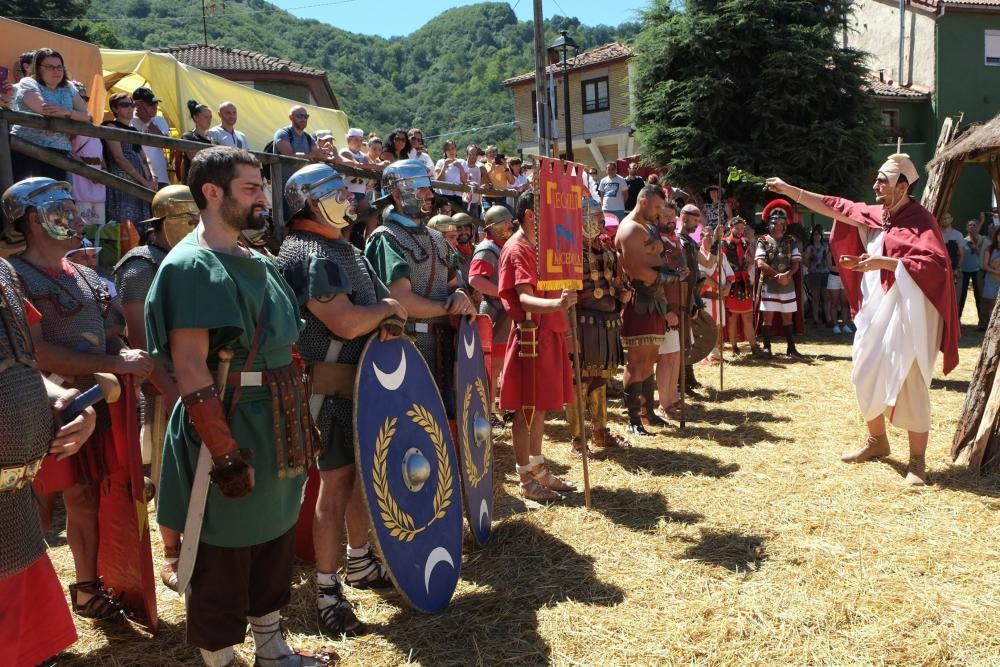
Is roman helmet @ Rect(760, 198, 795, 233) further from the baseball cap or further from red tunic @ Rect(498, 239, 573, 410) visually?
the baseball cap

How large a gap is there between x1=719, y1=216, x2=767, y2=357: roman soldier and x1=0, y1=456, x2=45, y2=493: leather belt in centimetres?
899

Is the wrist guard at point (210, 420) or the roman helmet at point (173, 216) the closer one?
the wrist guard at point (210, 420)

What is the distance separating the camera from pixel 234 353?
2.31 m

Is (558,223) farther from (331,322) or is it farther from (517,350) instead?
(331,322)

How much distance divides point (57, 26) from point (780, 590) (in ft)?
108

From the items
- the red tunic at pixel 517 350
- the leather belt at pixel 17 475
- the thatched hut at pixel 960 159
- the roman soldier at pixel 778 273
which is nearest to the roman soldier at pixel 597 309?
the red tunic at pixel 517 350

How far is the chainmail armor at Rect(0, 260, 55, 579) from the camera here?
1884 millimetres

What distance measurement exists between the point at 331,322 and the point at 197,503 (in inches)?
33.0

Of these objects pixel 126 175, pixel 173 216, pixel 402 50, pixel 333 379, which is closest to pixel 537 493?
pixel 333 379

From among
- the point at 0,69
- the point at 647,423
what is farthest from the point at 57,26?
the point at 647,423

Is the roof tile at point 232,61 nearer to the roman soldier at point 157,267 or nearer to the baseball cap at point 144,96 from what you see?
the baseball cap at point 144,96

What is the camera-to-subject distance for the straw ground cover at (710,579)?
288 cm

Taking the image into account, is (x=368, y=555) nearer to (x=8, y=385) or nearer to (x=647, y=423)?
(x=8, y=385)

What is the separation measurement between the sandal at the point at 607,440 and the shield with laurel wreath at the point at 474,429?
6.52ft
